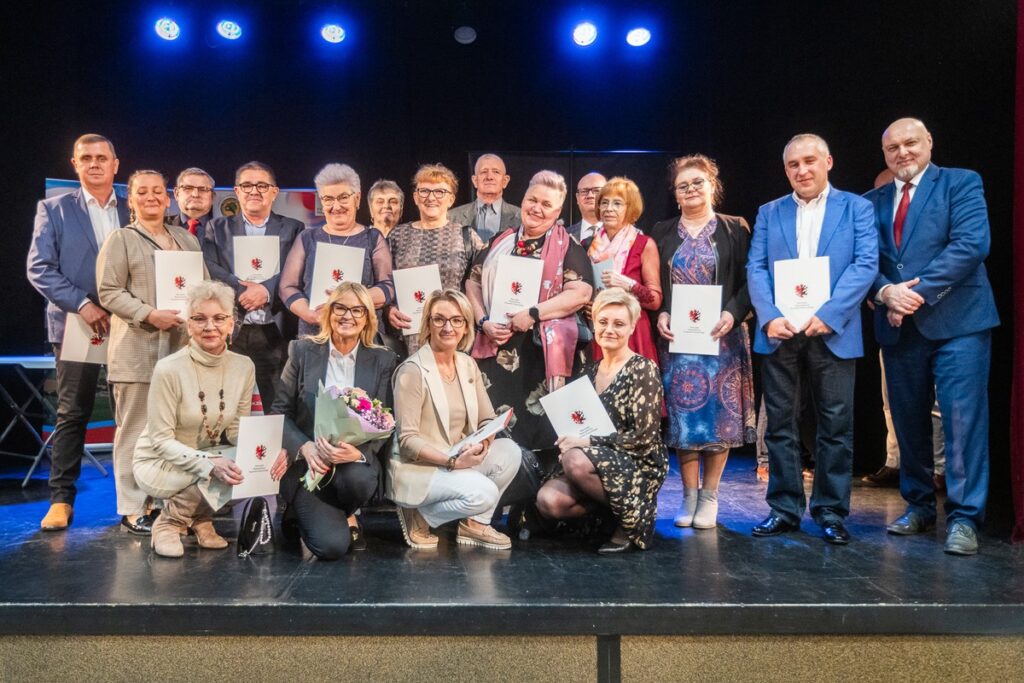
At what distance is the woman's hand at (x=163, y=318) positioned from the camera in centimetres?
352

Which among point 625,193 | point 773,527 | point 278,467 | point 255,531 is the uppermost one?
point 625,193

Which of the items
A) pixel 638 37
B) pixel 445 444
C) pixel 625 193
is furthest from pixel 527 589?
pixel 638 37

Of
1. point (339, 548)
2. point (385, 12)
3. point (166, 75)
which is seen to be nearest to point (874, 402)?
point (339, 548)

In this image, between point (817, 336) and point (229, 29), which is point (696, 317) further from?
point (229, 29)

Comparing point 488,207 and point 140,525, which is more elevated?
point 488,207

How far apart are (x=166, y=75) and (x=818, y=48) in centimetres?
504

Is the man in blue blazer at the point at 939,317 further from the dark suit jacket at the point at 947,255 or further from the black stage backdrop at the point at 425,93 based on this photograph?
the black stage backdrop at the point at 425,93

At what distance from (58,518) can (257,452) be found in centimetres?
131

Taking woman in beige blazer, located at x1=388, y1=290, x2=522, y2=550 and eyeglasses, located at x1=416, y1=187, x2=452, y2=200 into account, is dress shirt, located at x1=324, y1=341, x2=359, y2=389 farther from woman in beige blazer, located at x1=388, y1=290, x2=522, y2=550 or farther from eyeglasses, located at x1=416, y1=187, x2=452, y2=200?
eyeglasses, located at x1=416, y1=187, x2=452, y2=200

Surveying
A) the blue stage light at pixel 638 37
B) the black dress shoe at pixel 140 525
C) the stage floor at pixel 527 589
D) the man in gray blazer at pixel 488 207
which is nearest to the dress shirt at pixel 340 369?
the stage floor at pixel 527 589

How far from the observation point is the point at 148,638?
2533 millimetres

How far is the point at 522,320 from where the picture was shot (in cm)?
357

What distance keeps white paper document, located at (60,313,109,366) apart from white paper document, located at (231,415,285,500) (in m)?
1.06

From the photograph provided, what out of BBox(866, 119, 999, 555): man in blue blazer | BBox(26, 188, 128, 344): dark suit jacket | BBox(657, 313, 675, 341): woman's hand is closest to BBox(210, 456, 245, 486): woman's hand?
BBox(26, 188, 128, 344): dark suit jacket
